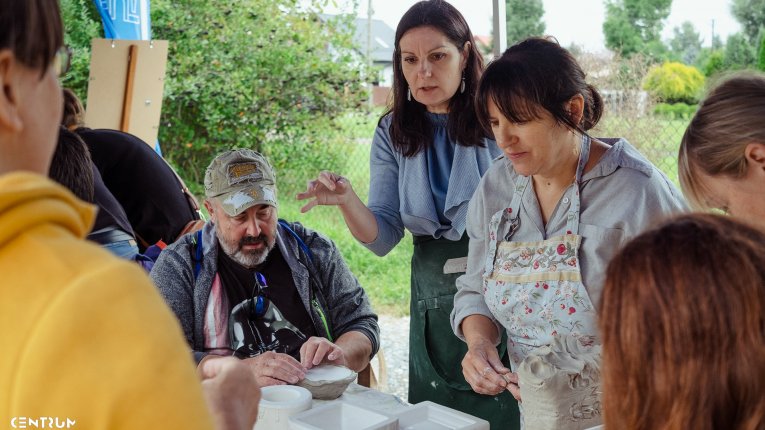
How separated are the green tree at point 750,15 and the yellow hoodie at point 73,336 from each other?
8.86 meters

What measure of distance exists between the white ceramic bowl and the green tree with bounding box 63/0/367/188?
6.09 meters

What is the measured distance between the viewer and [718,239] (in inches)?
42.1

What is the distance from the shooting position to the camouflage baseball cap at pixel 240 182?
271 cm

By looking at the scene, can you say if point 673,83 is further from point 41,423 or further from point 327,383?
point 41,423

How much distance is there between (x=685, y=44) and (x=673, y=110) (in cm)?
261

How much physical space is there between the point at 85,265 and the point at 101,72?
4.05 m

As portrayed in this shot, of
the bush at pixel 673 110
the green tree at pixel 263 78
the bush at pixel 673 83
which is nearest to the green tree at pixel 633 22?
the bush at pixel 673 83

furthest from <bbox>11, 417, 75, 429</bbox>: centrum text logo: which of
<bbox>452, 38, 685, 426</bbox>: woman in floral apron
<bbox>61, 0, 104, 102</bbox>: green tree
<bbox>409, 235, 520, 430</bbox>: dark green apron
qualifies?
<bbox>61, 0, 104, 102</bbox>: green tree

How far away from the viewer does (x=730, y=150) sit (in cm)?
180

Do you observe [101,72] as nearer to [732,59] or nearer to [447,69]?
[447,69]

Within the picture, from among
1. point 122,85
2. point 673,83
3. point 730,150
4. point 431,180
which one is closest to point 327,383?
point 431,180

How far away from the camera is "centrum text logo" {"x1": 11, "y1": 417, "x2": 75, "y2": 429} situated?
70 cm

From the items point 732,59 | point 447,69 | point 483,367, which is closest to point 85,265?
point 483,367

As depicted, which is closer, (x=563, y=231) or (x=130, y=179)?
(x=563, y=231)
